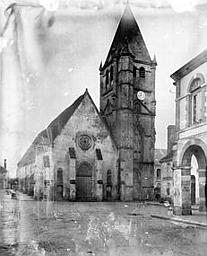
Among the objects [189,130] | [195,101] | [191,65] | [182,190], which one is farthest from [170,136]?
[191,65]

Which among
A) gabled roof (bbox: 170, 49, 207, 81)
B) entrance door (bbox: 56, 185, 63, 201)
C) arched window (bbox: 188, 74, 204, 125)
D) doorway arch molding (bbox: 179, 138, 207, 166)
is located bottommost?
entrance door (bbox: 56, 185, 63, 201)

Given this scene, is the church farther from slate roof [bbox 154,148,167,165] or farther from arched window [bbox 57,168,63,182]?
slate roof [bbox 154,148,167,165]

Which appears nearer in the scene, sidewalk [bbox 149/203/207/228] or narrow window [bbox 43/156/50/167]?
sidewalk [bbox 149/203/207/228]

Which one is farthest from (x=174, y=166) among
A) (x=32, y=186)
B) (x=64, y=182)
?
(x=32, y=186)

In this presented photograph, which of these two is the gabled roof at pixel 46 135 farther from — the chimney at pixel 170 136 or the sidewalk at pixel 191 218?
the sidewalk at pixel 191 218

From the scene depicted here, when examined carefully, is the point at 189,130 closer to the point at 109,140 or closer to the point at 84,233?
the point at 84,233

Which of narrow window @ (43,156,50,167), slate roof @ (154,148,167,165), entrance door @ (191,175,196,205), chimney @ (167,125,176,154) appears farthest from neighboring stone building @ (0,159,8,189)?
slate roof @ (154,148,167,165)

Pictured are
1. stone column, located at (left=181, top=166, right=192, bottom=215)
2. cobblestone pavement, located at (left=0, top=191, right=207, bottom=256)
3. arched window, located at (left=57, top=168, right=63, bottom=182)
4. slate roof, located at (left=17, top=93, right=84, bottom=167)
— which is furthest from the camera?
arched window, located at (left=57, top=168, right=63, bottom=182)

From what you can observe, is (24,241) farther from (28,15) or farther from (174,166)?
(174,166)
